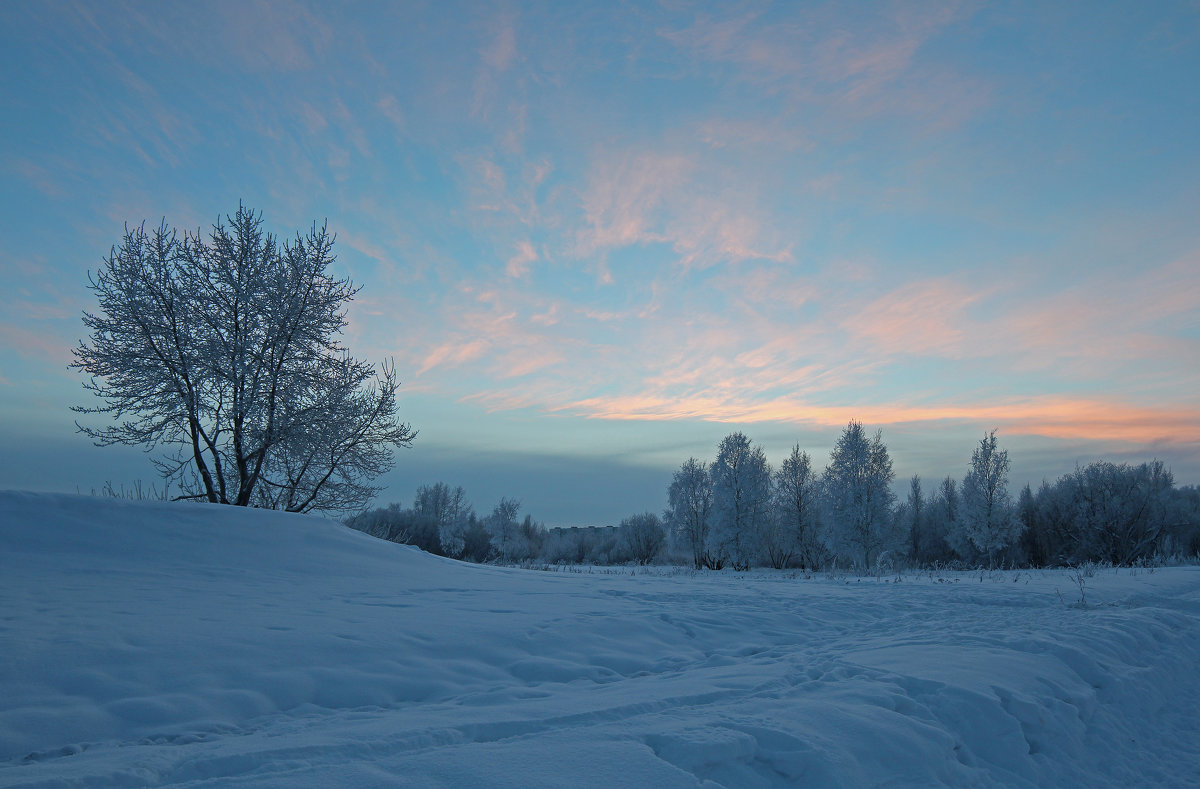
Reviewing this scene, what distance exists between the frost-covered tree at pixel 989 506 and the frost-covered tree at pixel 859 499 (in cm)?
785

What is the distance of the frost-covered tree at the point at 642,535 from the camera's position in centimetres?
6243

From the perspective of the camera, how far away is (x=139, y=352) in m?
12.9

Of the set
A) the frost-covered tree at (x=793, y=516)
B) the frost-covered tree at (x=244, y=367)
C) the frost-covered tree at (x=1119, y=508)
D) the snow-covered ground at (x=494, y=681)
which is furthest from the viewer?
the frost-covered tree at (x=793, y=516)

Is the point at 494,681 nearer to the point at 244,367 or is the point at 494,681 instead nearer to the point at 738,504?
the point at 244,367

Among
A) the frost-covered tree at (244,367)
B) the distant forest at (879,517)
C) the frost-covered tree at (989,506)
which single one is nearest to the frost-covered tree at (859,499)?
the distant forest at (879,517)

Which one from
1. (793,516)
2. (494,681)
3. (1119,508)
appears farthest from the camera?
(793,516)

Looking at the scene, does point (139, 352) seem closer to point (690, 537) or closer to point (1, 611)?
point (1, 611)

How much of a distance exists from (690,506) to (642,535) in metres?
16.2

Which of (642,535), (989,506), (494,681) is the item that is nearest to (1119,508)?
(989,506)

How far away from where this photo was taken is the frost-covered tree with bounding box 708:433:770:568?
40375mm

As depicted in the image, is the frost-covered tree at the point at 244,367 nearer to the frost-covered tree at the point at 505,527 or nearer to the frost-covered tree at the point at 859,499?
the frost-covered tree at the point at 859,499

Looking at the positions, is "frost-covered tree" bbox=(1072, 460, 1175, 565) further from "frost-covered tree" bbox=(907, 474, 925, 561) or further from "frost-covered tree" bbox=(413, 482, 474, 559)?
"frost-covered tree" bbox=(413, 482, 474, 559)

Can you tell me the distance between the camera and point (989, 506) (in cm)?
4506

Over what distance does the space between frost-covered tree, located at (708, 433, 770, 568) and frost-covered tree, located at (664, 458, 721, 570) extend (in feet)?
21.6
